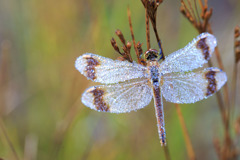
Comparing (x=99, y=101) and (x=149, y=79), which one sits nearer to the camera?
(x=99, y=101)

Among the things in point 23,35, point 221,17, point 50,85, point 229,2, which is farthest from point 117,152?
point 229,2

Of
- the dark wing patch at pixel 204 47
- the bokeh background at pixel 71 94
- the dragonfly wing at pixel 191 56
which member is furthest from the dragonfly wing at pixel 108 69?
the bokeh background at pixel 71 94

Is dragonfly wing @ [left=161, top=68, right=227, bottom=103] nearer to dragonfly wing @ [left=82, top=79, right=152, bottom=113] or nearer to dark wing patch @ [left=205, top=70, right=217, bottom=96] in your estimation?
dark wing patch @ [left=205, top=70, right=217, bottom=96]

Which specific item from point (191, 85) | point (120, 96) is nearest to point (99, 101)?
point (120, 96)

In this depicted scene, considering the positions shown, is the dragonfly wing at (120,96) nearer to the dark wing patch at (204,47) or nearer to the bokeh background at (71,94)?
the dark wing patch at (204,47)

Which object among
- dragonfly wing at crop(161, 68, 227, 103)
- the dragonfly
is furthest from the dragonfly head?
dragonfly wing at crop(161, 68, 227, 103)

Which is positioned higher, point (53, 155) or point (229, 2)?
point (229, 2)

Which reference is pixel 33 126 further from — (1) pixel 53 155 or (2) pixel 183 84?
(2) pixel 183 84

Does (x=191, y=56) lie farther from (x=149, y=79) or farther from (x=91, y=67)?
(x=91, y=67)
